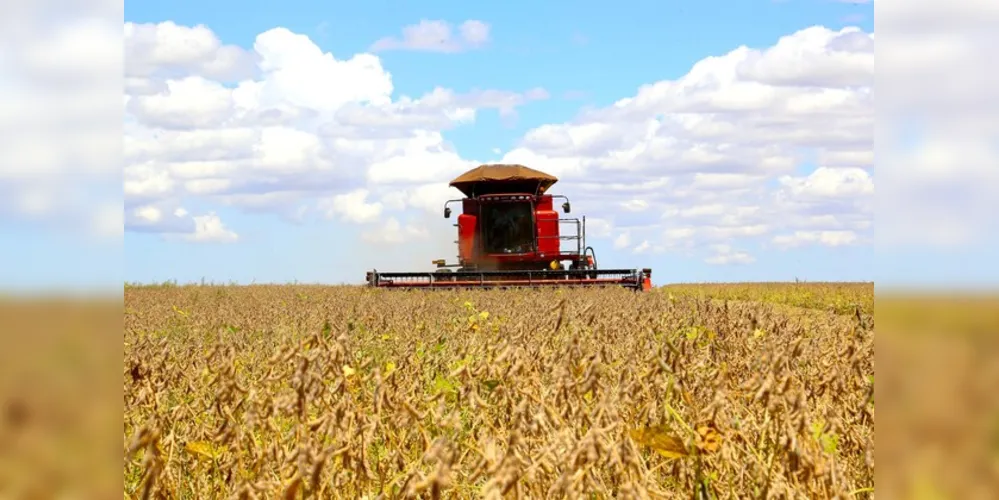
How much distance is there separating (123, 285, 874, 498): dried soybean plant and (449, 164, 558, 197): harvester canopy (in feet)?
54.0

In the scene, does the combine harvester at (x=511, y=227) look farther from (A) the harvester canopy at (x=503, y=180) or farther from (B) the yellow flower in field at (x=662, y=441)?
(B) the yellow flower in field at (x=662, y=441)

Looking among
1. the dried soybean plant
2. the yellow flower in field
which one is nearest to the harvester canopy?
the dried soybean plant

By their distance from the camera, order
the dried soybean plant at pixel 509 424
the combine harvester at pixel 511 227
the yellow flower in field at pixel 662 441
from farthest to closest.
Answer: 1. the combine harvester at pixel 511 227
2. the yellow flower in field at pixel 662 441
3. the dried soybean plant at pixel 509 424

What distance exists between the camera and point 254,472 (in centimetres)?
287

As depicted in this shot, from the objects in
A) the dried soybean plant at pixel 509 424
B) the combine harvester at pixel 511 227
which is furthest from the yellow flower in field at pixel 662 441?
the combine harvester at pixel 511 227

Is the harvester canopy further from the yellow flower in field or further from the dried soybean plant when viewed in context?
the yellow flower in field

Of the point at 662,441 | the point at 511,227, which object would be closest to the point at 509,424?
the point at 662,441

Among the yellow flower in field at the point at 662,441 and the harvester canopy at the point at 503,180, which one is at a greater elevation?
the harvester canopy at the point at 503,180

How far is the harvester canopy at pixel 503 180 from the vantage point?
874 inches

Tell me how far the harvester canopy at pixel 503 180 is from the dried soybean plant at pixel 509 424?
16458 millimetres

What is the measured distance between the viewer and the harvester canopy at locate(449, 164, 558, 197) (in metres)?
22.2
